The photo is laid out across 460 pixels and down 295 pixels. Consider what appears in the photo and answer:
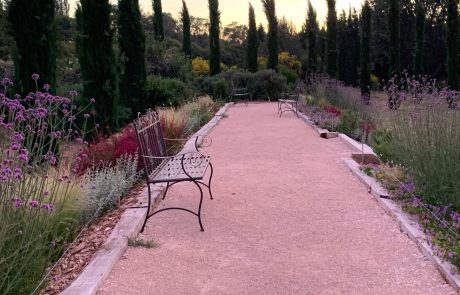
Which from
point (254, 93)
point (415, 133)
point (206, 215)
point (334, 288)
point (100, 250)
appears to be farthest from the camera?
point (254, 93)

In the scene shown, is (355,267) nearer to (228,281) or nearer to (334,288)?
(334,288)

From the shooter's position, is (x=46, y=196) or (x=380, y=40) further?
(x=380, y=40)

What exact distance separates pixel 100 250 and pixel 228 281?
3.95 ft

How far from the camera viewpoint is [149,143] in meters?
6.05

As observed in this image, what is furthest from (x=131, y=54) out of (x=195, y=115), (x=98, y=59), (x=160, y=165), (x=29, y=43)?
(x=160, y=165)

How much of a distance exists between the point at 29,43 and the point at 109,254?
5623mm

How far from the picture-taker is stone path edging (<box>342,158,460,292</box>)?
3.81 metres

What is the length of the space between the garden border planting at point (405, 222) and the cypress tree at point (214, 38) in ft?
78.8

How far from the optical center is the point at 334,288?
378 centimetres

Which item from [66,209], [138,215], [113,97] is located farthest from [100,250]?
[113,97]

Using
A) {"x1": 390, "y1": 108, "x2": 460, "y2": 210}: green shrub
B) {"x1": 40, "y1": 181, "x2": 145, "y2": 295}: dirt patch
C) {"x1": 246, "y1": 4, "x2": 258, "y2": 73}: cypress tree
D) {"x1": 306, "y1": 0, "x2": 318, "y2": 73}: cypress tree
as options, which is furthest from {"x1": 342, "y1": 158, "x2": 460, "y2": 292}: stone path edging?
{"x1": 306, "y1": 0, "x2": 318, "y2": 73}: cypress tree

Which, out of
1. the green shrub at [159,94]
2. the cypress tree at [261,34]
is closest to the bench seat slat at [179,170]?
the green shrub at [159,94]

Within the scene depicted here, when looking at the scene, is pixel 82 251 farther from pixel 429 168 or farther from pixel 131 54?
pixel 131 54

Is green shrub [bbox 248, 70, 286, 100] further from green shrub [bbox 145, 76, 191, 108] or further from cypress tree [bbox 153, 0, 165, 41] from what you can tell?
cypress tree [bbox 153, 0, 165, 41]
